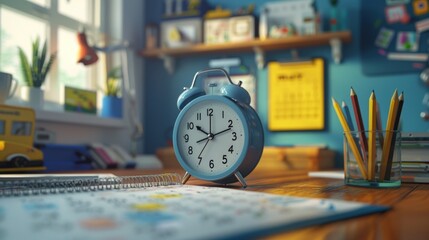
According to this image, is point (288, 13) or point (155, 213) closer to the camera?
point (155, 213)

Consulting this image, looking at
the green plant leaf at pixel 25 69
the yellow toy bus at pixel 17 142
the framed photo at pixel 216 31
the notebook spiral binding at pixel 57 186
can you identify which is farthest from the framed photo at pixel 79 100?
the notebook spiral binding at pixel 57 186

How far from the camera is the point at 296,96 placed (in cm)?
227

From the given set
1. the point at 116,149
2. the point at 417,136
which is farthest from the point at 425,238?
the point at 116,149

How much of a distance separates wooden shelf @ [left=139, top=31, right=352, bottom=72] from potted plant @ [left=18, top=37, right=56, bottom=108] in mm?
738

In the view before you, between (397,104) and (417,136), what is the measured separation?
0.23 meters

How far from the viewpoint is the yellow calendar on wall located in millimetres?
2229

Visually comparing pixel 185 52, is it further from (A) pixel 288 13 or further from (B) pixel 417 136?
(B) pixel 417 136

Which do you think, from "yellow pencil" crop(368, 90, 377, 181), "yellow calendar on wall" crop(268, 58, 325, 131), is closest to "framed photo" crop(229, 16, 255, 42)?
"yellow calendar on wall" crop(268, 58, 325, 131)

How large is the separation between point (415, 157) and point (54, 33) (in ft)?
5.26

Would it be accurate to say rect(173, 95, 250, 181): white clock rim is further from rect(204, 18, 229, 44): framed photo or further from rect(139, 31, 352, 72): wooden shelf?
rect(204, 18, 229, 44): framed photo

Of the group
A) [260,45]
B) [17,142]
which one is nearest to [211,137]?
[17,142]

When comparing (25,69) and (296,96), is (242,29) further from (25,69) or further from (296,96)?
(25,69)

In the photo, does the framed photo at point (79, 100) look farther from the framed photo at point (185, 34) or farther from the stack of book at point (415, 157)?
the stack of book at point (415, 157)

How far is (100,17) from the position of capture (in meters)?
2.41
